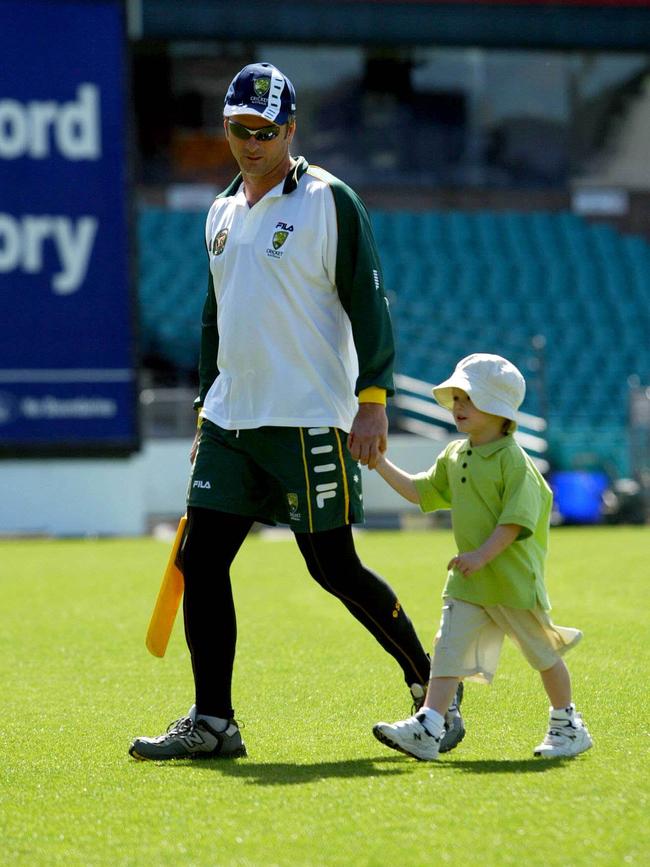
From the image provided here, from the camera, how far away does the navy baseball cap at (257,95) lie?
448cm

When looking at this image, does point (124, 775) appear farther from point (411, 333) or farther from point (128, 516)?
point (411, 333)

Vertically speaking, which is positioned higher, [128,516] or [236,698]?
[236,698]

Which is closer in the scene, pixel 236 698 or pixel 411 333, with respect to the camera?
pixel 236 698

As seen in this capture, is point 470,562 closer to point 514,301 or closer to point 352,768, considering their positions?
point 352,768

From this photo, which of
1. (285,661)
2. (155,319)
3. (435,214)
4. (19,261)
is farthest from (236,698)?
(435,214)

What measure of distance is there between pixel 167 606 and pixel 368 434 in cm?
87

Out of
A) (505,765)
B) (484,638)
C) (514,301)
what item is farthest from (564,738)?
(514,301)

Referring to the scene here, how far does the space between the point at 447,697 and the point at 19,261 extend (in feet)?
33.1

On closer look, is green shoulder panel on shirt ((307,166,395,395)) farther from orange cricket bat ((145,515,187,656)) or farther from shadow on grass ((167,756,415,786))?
shadow on grass ((167,756,415,786))

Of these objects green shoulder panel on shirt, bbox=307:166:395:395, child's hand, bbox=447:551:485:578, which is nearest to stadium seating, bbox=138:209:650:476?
green shoulder panel on shirt, bbox=307:166:395:395

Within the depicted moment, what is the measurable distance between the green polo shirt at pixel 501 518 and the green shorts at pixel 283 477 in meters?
0.34

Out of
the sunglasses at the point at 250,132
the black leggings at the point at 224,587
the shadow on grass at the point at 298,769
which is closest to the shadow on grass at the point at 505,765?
the shadow on grass at the point at 298,769

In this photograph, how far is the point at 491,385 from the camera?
14.2 ft

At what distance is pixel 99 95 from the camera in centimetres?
1391
